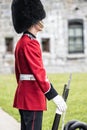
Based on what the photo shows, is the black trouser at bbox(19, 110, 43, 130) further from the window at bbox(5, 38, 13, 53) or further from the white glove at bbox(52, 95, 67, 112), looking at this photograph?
the window at bbox(5, 38, 13, 53)

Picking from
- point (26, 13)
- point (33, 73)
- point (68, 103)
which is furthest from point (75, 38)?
point (33, 73)

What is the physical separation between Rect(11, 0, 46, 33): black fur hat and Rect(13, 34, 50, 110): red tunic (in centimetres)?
15

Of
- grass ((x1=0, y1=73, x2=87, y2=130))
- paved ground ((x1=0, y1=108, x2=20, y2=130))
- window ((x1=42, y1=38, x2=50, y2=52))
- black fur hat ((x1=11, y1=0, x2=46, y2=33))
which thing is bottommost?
window ((x1=42, y1=38, x2=50, y2=52))

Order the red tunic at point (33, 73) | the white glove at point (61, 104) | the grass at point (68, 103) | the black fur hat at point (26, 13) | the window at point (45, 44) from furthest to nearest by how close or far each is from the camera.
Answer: the window at point (45, 44), the grass at point (68, 103), the black fur hat at point (26, 13), the red tunic at point (33, 73), the white glove at point (61, 104)

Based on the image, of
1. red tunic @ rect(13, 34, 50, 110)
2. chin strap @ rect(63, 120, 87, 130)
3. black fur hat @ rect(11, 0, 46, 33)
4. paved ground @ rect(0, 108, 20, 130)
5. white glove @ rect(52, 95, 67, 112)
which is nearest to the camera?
chin strap @ rect(63, 120, 87, 130)

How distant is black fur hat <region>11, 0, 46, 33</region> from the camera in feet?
19.0

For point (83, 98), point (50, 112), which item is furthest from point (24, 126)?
point (83, 98)

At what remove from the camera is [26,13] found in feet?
19.1

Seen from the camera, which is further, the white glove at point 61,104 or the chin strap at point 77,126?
the white glove at point 61,104

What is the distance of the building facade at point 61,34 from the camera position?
25438 millimetres

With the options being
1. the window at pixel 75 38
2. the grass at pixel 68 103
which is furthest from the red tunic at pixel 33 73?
the window at pixel 75 38

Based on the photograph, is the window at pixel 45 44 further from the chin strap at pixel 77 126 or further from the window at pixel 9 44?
the chin strap at pixel 77 126

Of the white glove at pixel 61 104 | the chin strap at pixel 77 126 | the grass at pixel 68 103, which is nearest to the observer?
the chin strap at pixel 77 126

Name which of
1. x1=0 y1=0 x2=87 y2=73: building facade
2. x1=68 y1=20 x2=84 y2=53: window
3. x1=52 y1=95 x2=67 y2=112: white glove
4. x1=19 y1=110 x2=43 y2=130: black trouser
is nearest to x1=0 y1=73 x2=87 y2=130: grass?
x1=19 y1=110 x2=43 y2=130: black trouser
